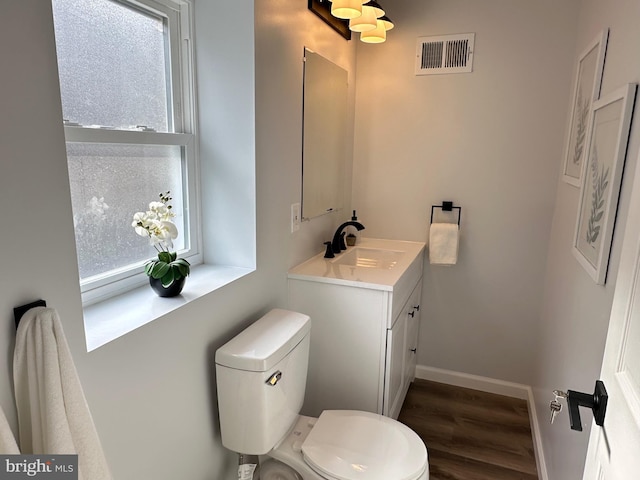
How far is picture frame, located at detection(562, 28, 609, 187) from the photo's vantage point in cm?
165

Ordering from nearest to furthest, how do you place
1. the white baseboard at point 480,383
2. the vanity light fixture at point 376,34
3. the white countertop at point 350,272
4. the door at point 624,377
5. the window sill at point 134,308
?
the door at point 624,377 < the window sill at point 134,308 < the white countertop at point 350,272 < the vanity light fixture at point 376,34 < the white baseboard at point 480,383

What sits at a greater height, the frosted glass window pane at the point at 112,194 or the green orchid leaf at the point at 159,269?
the frosted glass window pane at the point at 112,194

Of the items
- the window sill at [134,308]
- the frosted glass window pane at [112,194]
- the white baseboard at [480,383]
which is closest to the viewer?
the window sill at [134,308]

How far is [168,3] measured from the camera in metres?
1.51

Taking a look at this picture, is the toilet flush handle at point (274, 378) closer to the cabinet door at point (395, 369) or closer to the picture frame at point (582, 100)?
the cabinet door at point (395, 369)

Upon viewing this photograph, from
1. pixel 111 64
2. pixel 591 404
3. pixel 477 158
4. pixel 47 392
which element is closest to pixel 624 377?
pixel 591 404

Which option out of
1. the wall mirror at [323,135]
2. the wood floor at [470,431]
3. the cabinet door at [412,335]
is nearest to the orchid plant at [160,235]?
the wall mirror at [323,135]

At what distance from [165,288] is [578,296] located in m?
1.49

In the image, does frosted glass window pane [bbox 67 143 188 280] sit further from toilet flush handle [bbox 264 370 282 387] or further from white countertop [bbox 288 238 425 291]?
white countertop [bbox 288 238 425 291]

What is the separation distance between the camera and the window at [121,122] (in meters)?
1.21

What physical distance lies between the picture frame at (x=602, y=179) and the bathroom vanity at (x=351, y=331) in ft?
2.47

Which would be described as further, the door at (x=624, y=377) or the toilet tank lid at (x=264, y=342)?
the toilet tank lid at (x=264, y=342)

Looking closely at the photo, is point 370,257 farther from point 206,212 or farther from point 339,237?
point 206,212

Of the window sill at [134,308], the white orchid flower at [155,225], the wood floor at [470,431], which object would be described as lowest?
the wood floor at [470,431]
